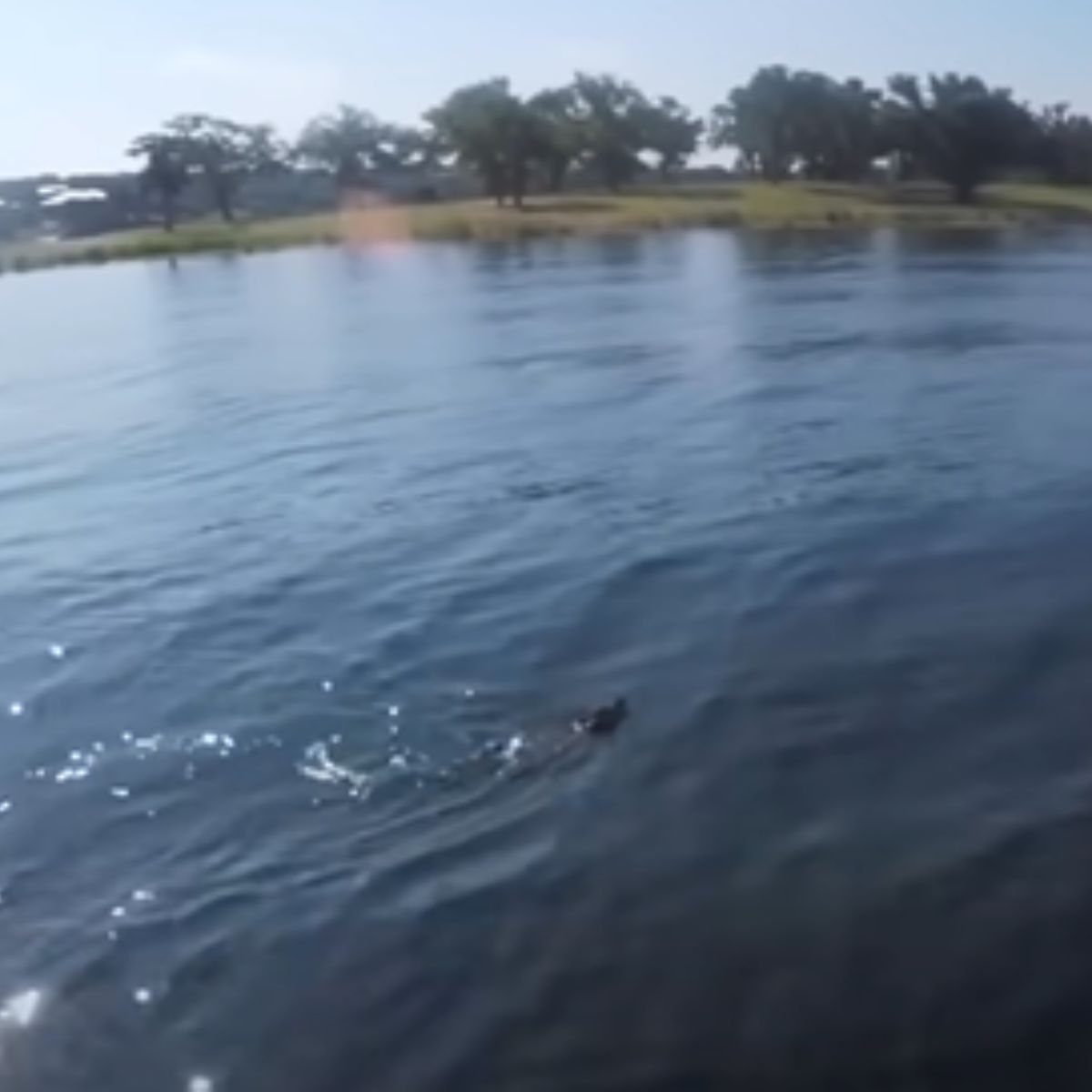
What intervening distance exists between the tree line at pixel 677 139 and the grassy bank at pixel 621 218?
4100 mm

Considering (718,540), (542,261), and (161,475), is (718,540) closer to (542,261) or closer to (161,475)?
(161,475)

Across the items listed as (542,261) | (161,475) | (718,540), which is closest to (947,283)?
(542,261)

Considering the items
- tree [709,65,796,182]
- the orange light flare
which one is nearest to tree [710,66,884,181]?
tree [709,65,796,182]

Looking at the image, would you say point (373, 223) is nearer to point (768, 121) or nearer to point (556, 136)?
point (556, 136)

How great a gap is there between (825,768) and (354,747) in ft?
11.6

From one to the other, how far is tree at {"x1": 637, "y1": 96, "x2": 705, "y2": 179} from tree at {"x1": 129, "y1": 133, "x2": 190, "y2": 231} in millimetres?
47474

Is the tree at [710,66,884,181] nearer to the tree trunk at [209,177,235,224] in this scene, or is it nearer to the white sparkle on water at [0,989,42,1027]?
the tree trunk at [209,177,235,224]

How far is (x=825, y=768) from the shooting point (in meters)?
11.0

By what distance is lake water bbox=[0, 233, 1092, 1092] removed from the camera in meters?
8.10

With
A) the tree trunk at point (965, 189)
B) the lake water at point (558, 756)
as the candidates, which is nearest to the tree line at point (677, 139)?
the tree trunk at point (965, 189)


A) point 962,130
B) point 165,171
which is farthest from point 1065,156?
point 165,171

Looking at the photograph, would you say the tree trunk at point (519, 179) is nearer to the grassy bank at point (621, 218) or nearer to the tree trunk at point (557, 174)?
the grassy bank at point (621, 218)

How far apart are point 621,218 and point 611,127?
4234cm

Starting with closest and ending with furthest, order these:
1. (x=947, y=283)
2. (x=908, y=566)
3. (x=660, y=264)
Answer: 1. (x=908, y=566)
2. (x=947, y=283)
3. (x=660, y=264)
